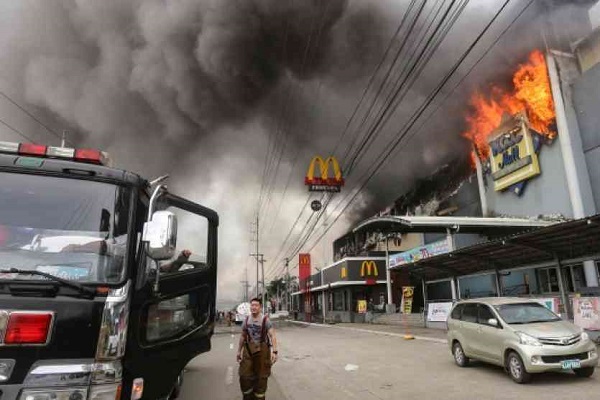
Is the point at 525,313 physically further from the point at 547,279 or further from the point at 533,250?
the point at 547,279

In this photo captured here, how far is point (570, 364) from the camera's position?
313 inches

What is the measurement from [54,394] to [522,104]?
3103 cm

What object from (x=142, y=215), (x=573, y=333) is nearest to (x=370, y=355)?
(x=573, y=333)

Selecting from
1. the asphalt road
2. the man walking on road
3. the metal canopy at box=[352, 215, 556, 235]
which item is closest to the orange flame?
the metal canopy at box=[352, 215, 556, 235]

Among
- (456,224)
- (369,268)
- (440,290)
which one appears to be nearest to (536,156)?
(456,224)

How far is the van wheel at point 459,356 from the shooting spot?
33.7ft

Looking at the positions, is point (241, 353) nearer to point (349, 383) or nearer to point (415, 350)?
point (349, 383)

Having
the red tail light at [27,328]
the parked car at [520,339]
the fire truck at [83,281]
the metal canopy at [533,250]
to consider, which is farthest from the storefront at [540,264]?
the red tail light at [27,328]

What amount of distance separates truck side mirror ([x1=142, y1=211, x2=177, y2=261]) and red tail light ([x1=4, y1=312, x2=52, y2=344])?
2.77 ft

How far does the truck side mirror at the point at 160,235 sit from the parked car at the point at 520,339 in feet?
23.6

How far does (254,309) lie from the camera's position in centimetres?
657

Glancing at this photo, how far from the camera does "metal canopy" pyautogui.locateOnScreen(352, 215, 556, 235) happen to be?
1064 inches

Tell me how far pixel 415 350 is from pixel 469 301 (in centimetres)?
455

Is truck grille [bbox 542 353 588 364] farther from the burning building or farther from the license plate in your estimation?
the burning building
